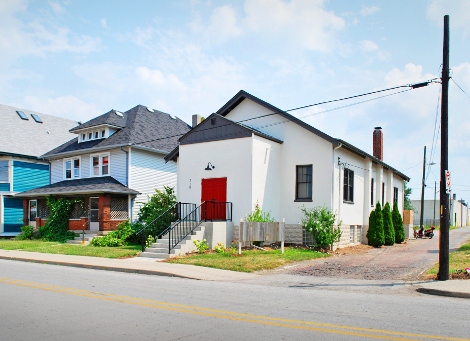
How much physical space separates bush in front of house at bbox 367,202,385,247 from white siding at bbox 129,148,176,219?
564 inches

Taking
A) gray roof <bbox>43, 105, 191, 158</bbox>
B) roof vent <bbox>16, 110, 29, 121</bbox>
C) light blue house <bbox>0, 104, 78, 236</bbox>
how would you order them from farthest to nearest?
1. roof vent <bbox>16, 110, 29, 121</bbox>
2. light blue house <bbox>0, 104, 78, 236</bbox>
3. gray roof <bbox>43, 105, 191, 158</bbox>

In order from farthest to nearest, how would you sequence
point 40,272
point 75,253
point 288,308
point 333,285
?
1. point 75,253
2. point 40,272
3. point 333,285
4. point 288,308

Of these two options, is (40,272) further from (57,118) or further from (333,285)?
(57,118)

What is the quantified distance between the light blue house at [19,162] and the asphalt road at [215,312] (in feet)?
78.5

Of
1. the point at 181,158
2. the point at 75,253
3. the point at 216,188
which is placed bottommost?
the point at 75,253

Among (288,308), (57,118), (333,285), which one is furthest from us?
(57,118)

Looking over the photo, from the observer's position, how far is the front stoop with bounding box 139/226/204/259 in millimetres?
17991

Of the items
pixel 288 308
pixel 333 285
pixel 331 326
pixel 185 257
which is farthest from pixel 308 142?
pixel 331 326

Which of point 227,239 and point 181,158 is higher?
point 181,158

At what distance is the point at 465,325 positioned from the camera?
23.2 ft

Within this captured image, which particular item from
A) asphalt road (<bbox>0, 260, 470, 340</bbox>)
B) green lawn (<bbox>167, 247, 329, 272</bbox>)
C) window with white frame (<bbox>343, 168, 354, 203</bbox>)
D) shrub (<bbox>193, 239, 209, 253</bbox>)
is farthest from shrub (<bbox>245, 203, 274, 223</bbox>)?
asphalt road (<bbox>0, 260, 470, 340</bbox>)

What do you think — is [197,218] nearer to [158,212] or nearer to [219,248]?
[158,212]

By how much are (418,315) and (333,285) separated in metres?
4.07

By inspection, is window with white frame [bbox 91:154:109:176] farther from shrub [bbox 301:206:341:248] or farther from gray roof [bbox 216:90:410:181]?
shrub [bbox 301:206:341:248]
